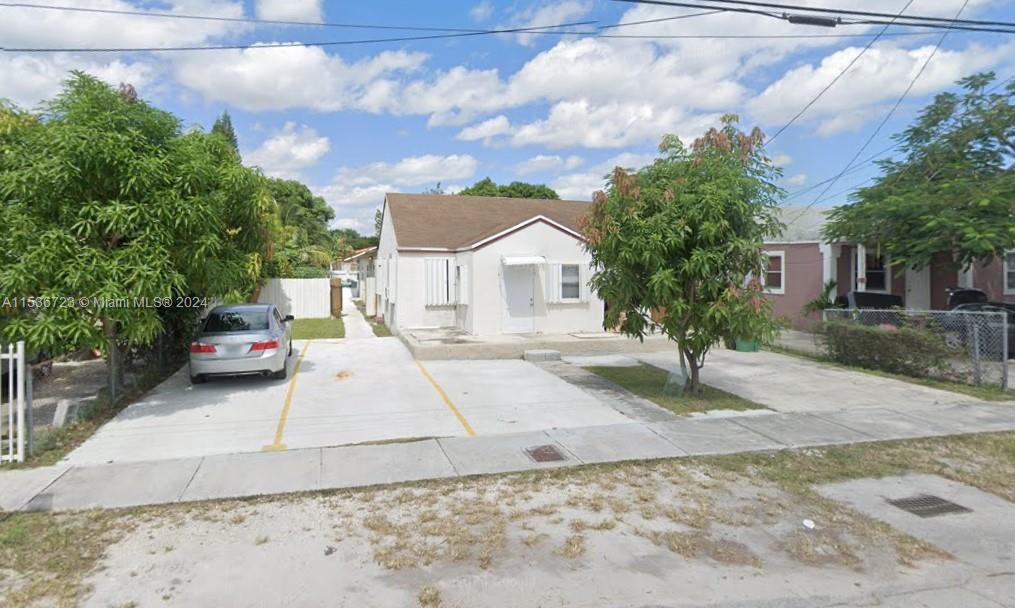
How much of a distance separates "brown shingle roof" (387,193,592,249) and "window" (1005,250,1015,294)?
1221 centimetres

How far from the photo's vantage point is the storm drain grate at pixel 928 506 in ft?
17.7

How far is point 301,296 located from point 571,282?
12.9 meters

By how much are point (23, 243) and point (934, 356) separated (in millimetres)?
14883

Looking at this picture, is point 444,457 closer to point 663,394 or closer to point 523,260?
point 663,394

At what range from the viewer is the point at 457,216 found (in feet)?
71.1

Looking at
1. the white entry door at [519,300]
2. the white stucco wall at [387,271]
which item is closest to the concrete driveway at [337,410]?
the white entry door at [519,300]

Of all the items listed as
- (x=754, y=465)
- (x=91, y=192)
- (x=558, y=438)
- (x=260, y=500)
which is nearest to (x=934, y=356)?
(x=754, y=465)

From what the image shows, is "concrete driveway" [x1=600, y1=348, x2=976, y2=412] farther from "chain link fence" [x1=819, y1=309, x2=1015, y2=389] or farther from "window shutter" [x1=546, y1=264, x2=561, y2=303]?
"window shutter" [x1=546, y1=264, x2=561, y2=303]

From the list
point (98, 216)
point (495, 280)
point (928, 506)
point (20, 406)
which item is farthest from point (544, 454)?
point (495, 280)

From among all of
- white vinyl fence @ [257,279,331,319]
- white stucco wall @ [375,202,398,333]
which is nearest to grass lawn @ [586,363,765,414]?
white stucco wall @ [375,202,398,333]

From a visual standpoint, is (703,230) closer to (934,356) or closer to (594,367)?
(594,367)

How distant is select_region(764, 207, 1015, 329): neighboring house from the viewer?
58.3ft

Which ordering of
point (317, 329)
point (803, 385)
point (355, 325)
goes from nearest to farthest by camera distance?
1. point (803, 385)
2. point (317, 329)
3. point (355, 325)

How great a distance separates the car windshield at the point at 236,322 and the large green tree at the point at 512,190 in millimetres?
35432
